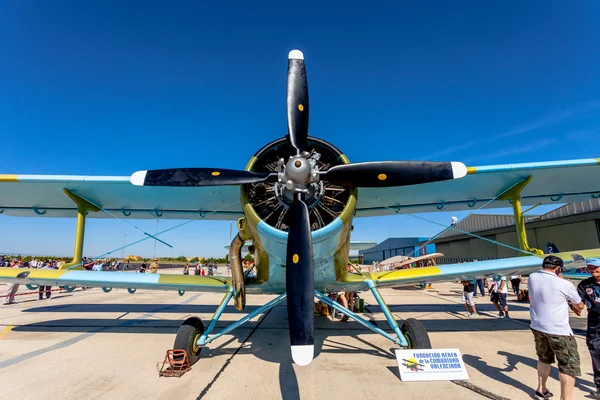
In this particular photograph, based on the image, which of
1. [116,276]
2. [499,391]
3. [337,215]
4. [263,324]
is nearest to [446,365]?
[499,391]

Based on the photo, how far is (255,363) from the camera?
477 cm

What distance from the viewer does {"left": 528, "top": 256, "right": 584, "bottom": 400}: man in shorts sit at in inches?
124

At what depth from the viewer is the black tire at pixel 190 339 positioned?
15.1 feet

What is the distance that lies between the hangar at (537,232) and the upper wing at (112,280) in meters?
13.9

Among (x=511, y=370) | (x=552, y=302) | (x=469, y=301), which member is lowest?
(x=511, y=370)

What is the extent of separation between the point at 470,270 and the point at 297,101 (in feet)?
13.7

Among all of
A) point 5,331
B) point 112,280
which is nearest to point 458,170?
point 112,280

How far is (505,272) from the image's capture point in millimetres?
5719

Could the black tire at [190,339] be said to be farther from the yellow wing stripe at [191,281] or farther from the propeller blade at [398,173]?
the propeller blade at [398,173]

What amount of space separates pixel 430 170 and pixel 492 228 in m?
27.1

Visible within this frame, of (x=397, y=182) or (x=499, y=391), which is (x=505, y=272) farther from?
(x=397, y=182)

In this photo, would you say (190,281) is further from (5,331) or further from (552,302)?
(552,302)

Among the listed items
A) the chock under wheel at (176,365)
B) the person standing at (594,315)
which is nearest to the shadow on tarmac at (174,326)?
the chock under wheel at (176,365)

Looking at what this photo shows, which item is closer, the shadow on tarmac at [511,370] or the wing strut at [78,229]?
the shadow on tarmac at [511,370]
